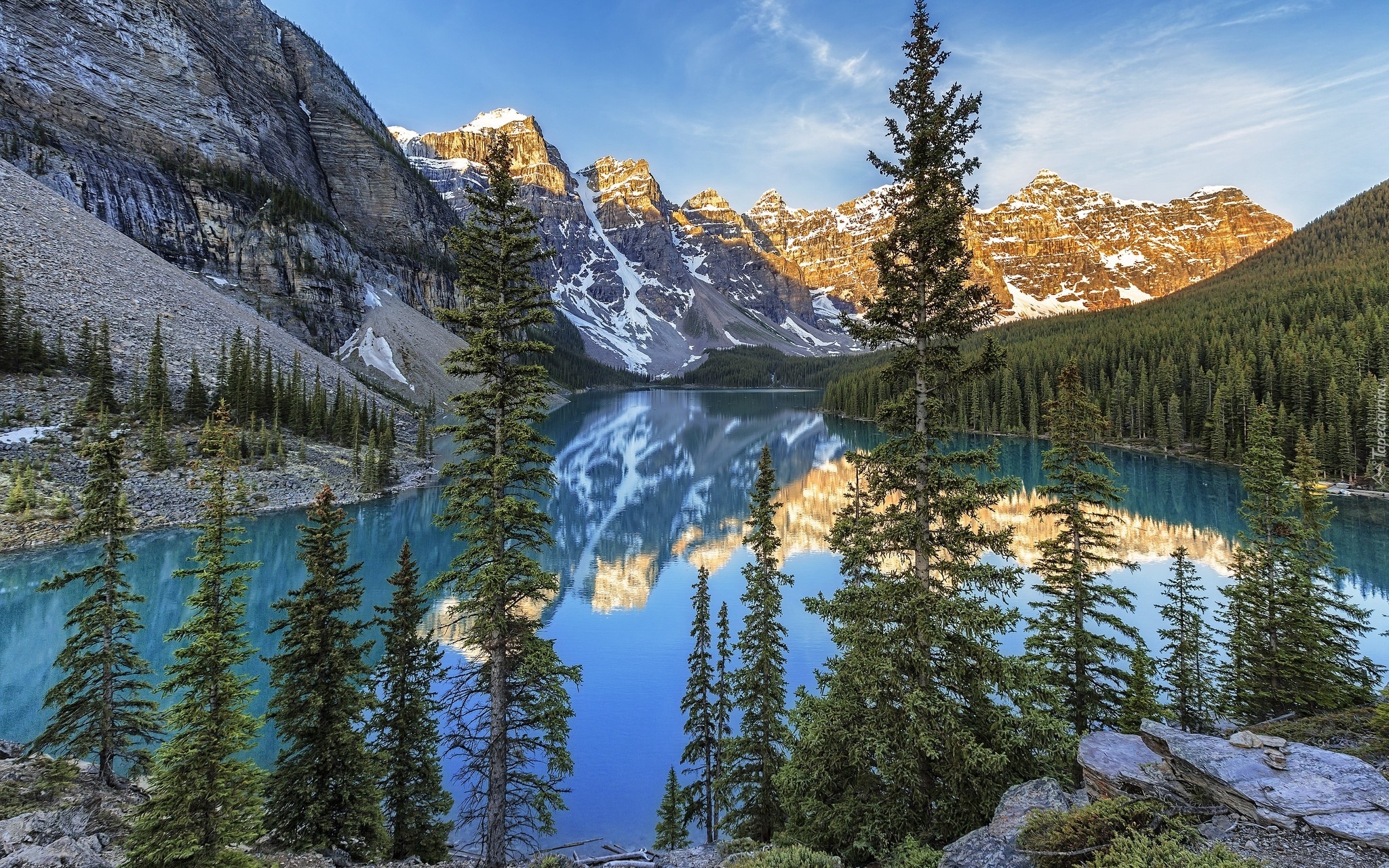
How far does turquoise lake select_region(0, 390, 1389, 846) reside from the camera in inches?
767

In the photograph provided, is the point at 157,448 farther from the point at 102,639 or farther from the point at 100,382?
the point at 102,639

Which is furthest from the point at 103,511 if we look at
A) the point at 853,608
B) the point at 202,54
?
the point at 202,54

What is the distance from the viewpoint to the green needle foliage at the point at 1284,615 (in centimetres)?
1461

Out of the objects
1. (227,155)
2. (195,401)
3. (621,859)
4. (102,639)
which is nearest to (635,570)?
(621,859)

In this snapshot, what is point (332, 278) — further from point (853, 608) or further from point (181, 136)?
point (853, 608)

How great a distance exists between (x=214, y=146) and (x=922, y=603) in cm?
13672

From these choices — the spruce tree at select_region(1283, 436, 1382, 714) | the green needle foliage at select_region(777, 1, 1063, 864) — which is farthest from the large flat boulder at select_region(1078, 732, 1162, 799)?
the spruce tree at select_region(1283, 436, 1382, 714)

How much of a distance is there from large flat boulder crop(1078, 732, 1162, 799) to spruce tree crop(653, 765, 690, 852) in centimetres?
1014

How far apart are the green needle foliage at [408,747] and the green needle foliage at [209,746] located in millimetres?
3102

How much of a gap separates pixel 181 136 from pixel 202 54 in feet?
61.2

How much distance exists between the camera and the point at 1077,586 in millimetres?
14289

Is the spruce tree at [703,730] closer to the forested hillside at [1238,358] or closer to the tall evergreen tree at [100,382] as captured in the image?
the forested hillside at [1238,358]

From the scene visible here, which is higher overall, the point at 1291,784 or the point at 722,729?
the point at 1291,784

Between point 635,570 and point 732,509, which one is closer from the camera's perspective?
point 635,570
